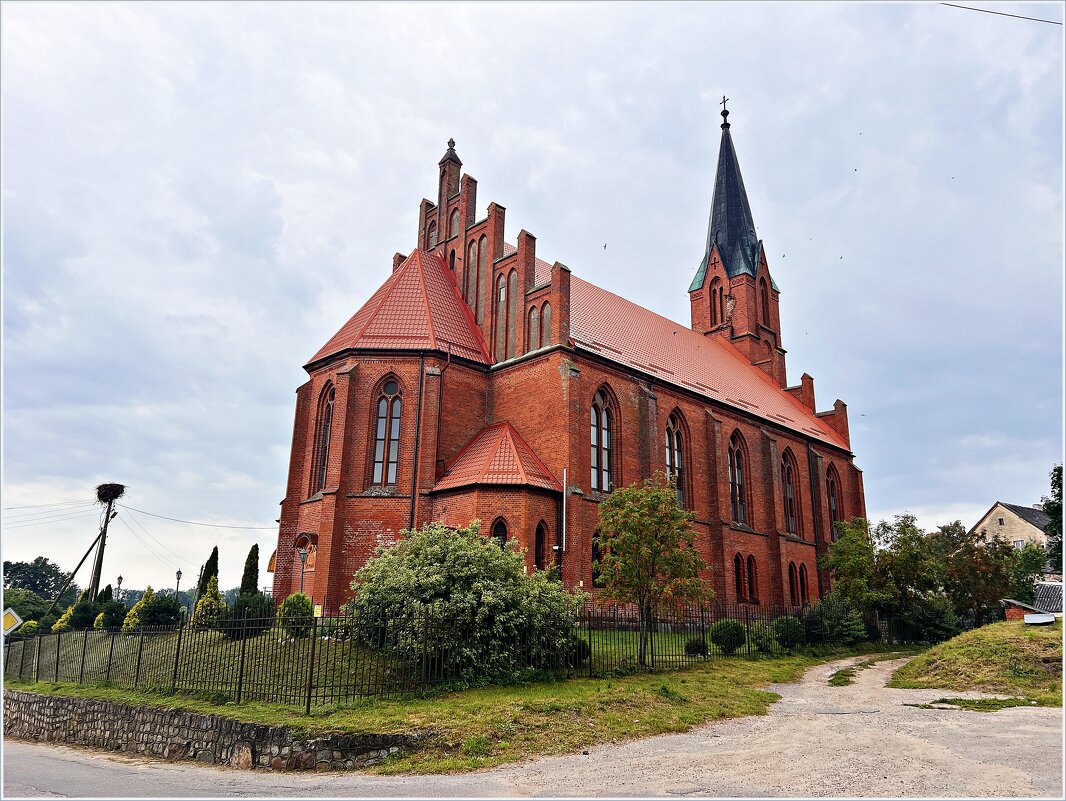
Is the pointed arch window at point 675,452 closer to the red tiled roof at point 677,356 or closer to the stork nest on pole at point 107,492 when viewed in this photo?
the red tiled roof at point 677,356

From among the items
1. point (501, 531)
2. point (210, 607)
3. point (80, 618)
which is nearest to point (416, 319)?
point (501, 531)

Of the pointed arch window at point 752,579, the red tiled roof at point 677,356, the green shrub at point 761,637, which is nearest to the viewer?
the green shrub at point 761,637

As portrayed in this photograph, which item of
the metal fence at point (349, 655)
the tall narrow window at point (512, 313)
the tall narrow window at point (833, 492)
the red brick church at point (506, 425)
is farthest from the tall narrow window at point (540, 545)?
the tall narrow window at point (833, 492)

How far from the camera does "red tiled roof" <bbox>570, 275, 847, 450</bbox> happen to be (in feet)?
106

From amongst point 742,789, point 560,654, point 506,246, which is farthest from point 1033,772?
point 506,246

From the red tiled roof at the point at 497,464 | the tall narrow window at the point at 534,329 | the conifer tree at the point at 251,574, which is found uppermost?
the tall narrow window at the point at 534,329

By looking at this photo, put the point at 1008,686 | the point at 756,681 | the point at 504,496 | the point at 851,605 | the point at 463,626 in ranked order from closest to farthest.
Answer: the point at 463,626, the point at 1008,686, the point at 756,681, the point at 504,496, the point at 851,605

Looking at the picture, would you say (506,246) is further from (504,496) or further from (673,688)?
(673,688)

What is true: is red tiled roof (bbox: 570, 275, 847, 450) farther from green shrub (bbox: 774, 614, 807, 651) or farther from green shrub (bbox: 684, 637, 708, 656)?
green shrub (bbox: 684, 637, 708, 656)

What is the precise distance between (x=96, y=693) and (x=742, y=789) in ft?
51.5

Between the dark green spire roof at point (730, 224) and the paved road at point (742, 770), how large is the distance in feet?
128

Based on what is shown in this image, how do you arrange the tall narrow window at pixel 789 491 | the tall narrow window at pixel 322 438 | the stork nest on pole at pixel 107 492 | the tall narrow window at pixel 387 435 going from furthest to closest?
1. the stork nest on pole at pixel 107 492
2. the tall narrow window at pixel 789 491
3. the tall narrow window at pixel 322 438
4. the tall narrow window at pixel 387 435

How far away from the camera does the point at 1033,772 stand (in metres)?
9.63

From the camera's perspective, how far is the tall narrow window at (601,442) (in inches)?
1137
